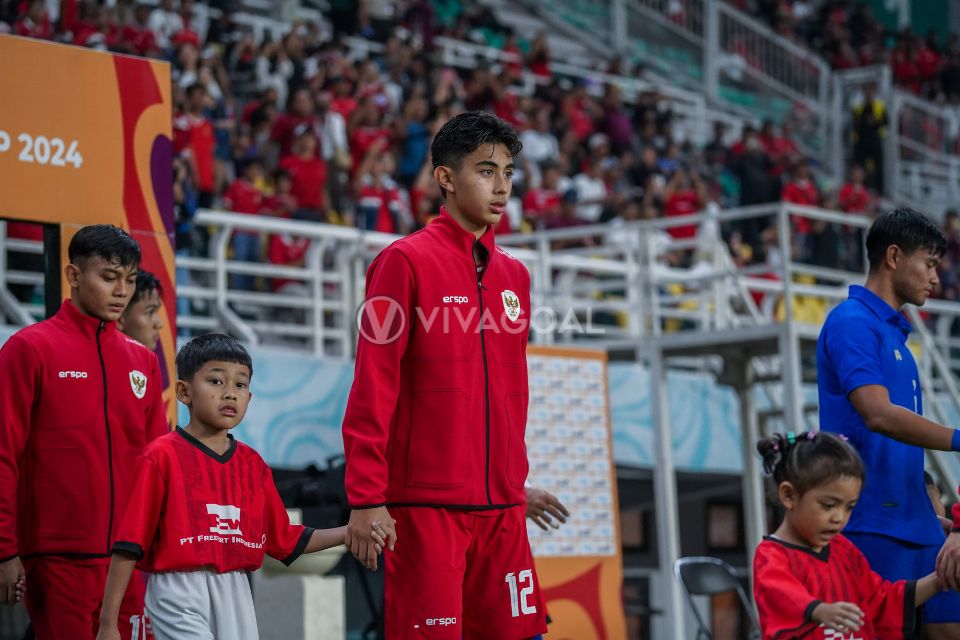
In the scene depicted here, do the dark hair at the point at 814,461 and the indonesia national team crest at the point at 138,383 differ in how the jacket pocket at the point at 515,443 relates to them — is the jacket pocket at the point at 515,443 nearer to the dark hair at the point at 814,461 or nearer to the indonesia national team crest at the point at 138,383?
the dark hair at the point at 814,461

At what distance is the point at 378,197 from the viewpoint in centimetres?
1343

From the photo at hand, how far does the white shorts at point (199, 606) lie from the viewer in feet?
15.9

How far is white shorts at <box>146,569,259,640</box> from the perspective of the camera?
4836mm

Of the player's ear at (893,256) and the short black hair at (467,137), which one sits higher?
the short black hair at (467,137)

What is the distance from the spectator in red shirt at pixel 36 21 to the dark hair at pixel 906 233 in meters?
8.48

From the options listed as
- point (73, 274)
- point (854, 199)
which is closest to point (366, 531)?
point (73, 274)

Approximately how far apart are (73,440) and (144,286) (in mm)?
915

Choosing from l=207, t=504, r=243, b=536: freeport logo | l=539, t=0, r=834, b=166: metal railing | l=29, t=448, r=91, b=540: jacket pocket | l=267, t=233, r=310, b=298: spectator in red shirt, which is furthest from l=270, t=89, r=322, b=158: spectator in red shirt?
l=539, t=0, r=834, b=166: metal railing

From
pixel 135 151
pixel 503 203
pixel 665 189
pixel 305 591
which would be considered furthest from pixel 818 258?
pixel 503 203

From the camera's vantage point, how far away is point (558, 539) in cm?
1003

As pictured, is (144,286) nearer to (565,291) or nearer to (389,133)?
(565,291)

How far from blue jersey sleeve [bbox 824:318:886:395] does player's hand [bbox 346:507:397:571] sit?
70.1 inches

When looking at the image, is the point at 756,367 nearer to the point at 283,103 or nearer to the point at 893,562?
the point at 283,103

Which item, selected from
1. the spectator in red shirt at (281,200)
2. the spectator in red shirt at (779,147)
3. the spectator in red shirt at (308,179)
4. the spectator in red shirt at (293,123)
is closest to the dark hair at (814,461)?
→ the spectator in red shirt at (281,200)
